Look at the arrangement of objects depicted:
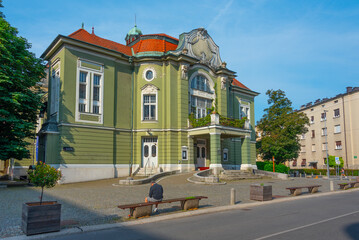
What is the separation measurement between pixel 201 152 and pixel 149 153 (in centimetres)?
564

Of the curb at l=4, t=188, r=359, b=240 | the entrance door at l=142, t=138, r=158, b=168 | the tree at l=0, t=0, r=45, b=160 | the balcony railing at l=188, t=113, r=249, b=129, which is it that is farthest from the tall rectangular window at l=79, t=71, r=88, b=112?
the curb at l=4, t=188, r=359, b=240

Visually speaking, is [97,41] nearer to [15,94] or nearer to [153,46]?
[153,46]

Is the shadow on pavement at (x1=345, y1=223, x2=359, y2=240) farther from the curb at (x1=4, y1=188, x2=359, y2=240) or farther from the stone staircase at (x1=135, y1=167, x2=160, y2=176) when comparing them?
the stone staircase at (x1=135, y1=167, x2=160, y2=176)

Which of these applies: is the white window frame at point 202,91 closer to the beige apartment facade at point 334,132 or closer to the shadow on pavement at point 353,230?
the shadow on pavement at point 353,230

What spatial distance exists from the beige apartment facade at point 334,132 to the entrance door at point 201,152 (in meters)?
22.9

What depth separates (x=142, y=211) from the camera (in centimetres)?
1012

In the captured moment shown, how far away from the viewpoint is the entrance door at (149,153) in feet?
88.9

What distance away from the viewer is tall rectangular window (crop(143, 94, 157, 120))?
2758 centimetres

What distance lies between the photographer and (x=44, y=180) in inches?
342

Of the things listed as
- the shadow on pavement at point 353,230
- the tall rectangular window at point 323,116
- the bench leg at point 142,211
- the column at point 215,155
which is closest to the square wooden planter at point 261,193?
the shadow on pavement at point 353,230

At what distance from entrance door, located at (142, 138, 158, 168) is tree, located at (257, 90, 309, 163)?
19249 mm

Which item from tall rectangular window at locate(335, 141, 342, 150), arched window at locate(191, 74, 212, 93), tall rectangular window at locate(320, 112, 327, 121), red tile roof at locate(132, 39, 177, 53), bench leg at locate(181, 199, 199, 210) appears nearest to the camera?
bench leg at locate(181, 199, 199, 210)

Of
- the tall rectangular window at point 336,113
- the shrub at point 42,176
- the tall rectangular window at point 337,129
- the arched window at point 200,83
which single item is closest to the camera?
the shrub at point 42,176

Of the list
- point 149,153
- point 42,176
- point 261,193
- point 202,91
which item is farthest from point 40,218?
point 202,91
